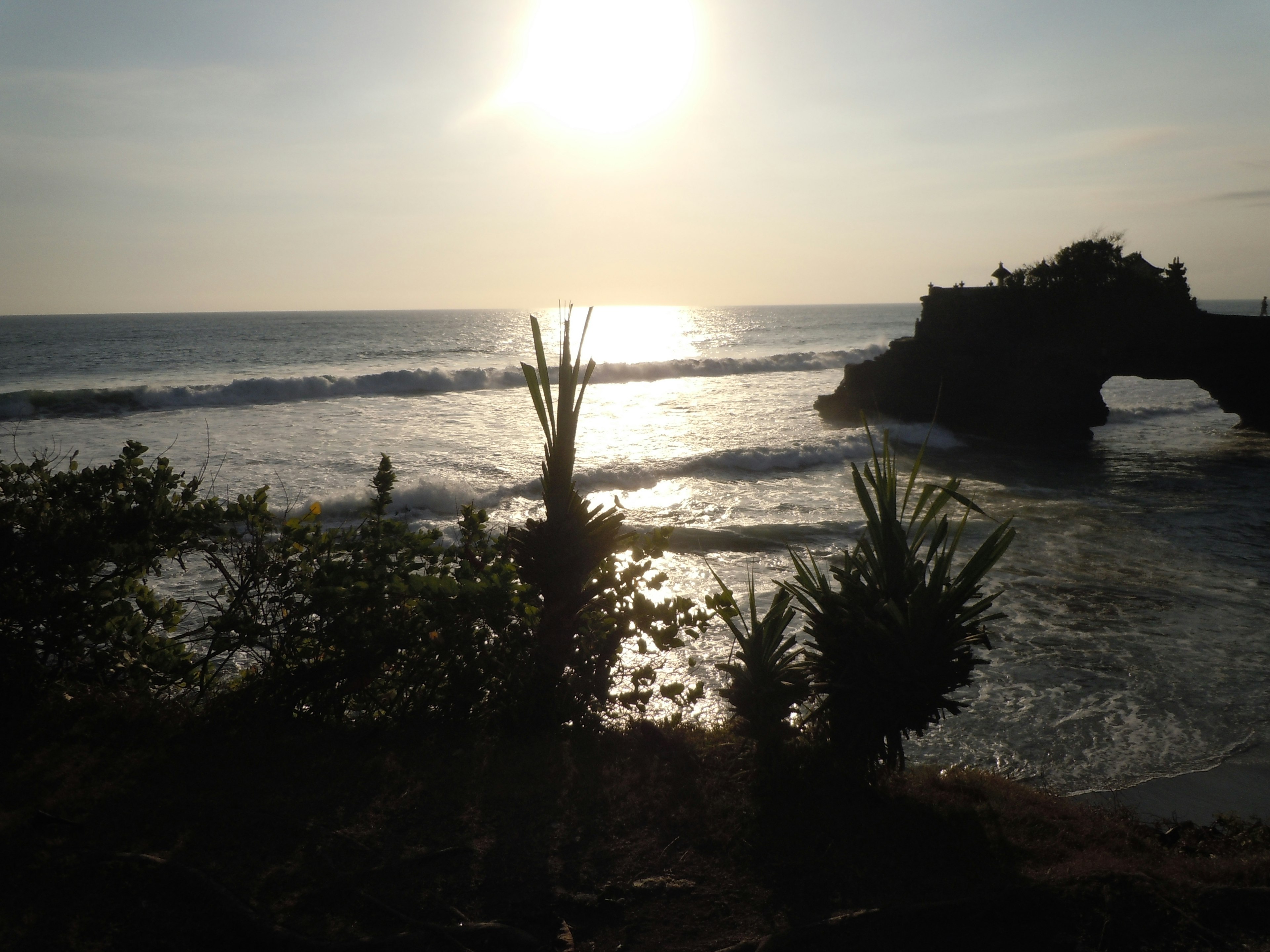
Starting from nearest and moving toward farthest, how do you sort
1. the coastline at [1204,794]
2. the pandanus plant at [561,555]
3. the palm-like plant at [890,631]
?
the palm-like plant at [890,631], the pandanus plant at [561,555], the coastline at [1204,794]

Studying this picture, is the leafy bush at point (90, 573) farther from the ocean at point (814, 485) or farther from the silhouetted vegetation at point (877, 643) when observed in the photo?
the silhouetted vegetation at point (877, 643)

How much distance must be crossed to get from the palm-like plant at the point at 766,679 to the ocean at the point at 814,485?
2.12m

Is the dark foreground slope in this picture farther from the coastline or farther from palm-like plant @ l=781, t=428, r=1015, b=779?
the coastline

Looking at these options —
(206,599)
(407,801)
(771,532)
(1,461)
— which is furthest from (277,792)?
(771,532)

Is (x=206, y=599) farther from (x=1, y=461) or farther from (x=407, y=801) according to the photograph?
(x=407, y=801)

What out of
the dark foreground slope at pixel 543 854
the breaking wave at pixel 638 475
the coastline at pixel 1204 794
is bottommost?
the coastline at pixel 1204 794

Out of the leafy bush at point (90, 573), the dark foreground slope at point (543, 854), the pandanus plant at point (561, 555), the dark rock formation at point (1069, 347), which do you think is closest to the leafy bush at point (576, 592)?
the pandanus plant at point (561, 555)

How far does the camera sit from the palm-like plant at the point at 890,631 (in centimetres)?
→ 389

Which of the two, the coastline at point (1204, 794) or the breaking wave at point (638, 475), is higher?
the breaking wave at point (638, 475)

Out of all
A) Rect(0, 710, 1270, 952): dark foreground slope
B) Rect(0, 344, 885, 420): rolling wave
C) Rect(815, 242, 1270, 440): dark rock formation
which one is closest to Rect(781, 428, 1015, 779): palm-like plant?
Rect(0, 710, 1270, 952): dark foreground slope

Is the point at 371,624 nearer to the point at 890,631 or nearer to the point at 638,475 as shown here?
the point at 890,631

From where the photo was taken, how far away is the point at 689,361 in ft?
163

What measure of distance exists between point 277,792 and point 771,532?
10.5m

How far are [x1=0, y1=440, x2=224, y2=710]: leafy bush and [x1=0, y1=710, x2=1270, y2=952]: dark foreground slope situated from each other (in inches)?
16.2
